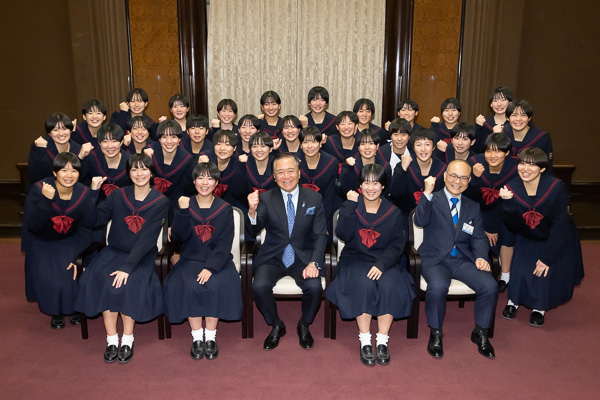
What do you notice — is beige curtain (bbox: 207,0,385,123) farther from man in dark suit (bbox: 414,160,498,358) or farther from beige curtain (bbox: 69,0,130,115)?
man in dark suit (bbox: 414,160,498,358)

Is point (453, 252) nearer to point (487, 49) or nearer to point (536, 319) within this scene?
point (536, 319)

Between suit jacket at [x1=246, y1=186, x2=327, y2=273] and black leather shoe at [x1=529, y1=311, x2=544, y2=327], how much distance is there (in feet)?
5.71

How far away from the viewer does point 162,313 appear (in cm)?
347

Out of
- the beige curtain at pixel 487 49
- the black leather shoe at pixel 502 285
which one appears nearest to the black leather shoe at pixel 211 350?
the black leather shoe at pixel 502 285

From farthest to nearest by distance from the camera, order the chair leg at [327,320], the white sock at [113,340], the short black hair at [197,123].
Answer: the short black hair at [197,123]
the chair leg at [327,320]
the white sock at [113,340]

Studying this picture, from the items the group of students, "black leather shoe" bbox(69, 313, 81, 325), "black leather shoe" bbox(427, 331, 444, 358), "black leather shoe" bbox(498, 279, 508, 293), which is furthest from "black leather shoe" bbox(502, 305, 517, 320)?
"black leather shoe" bbox(69, 313, 81, 325)

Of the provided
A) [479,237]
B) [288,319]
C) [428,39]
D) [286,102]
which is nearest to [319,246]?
[288,319]

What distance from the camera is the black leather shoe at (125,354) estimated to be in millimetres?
3240

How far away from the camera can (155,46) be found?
22.4 ft

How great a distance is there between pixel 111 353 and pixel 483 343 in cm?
252

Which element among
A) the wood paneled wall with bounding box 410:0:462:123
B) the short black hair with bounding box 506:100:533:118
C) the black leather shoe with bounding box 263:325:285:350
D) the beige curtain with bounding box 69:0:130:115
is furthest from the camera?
the wood paneled wall with bounding box 410:0:462:123

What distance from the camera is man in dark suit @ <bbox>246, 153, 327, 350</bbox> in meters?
3.48

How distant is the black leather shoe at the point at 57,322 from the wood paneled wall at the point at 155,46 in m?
3.97

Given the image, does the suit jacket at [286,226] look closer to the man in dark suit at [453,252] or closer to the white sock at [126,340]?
the man in dark suit at [453,252]
